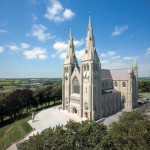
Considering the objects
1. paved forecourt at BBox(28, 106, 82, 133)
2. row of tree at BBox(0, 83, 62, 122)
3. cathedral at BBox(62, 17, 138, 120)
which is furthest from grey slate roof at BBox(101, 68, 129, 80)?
row of tree at BBox(0, 83, 62, 122)

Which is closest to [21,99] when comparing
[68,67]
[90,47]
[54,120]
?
[54,120]

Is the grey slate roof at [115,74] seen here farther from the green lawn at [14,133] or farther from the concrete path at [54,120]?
the green lawn at [14,133]

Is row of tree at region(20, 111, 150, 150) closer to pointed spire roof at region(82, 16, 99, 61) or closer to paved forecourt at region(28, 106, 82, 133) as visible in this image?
paved forecourt at region(28, 106, 82, 133)

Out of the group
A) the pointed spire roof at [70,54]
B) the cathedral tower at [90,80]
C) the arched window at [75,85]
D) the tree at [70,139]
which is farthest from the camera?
the pointed spire roof at [70,54]

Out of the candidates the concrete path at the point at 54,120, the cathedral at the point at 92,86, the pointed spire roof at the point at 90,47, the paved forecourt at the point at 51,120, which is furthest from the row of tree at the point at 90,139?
the pointed spire roof at the point at 90,47

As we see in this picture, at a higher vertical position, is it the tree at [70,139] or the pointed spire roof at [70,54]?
the pointed spire roof at [70,54]

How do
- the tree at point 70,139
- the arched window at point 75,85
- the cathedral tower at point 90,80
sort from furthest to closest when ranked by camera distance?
the arched window at point 75,85
the cathedral tower at point 90,80
the tree at point 70,139

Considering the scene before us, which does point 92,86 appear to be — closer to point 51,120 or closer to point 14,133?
point 51,120
